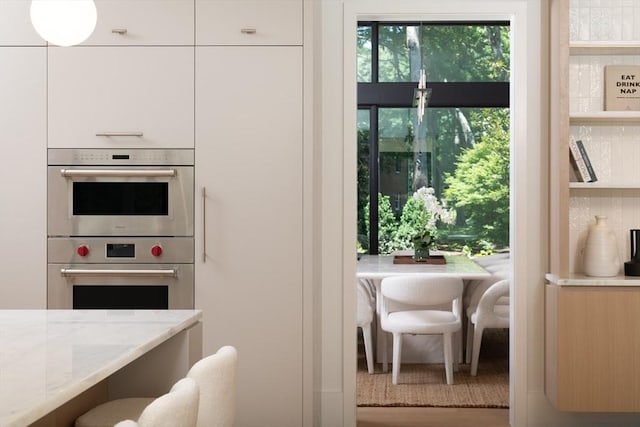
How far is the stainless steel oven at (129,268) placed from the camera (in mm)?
3775

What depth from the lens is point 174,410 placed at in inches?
54.2

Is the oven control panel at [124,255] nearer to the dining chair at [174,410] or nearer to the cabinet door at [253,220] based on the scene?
the cabinet door at [253,220]

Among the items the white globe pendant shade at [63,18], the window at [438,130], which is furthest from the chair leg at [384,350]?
the white globe pendant shade at [63,18]

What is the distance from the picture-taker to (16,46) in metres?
3.77

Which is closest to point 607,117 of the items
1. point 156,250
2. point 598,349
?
point 598,349

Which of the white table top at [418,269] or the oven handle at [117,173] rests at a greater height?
the oven handle at [117,173]

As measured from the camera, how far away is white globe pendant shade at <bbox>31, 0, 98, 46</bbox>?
234cm

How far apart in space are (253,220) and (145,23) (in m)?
1.08

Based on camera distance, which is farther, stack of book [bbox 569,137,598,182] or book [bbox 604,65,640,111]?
book [bbox 604,65,640,111]

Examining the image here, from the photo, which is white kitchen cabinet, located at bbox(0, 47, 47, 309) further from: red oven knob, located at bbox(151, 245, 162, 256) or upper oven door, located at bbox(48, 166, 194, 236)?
red oven knob, located at bbox(151, 245, 162, 256)

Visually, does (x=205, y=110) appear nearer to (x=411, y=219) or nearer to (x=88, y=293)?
(x=88, y=293)

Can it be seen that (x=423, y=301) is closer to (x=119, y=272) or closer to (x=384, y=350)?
(x=384, y=350)

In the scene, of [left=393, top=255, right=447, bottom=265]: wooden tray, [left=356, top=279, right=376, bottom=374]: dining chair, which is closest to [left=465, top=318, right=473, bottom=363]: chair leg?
[left=393, top=255, right=447, bottom=265]: wooden tray

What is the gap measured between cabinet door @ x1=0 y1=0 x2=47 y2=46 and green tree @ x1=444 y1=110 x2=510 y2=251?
4.20m
